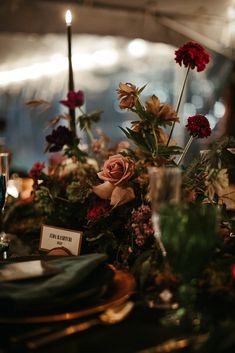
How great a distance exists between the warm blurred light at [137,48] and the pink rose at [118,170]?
1804mm

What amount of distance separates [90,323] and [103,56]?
100 inches

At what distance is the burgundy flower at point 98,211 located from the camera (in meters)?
1.16

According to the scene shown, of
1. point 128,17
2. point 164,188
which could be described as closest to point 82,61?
point 128,17

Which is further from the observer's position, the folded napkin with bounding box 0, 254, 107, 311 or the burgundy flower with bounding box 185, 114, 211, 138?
the burgundy flower with bounding box 185, 114, 211, 138

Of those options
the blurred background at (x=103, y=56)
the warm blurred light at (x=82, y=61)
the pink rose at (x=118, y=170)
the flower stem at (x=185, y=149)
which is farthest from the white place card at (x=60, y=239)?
the warm blurred light at (x=82, y=61)

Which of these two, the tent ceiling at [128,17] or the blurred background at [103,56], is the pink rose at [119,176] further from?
the tent ceiling at [128,17]

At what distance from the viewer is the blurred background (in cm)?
249

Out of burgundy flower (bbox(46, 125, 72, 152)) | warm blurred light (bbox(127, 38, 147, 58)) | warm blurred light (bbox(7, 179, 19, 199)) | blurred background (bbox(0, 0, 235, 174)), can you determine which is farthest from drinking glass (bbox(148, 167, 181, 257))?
warm blurred light (bbox(127, 38, 147, 58))

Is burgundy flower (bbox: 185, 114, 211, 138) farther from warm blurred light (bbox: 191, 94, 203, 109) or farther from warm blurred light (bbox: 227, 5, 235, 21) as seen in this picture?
warm blurred light (bbox: 191, 94, 203, 109)

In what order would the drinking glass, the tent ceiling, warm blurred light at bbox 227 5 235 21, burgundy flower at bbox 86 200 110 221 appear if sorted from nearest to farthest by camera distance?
the drinking glass
burgundy flower at bbox 86 200 110 221
the tent ceiling
warm blurred light at bbox 227 5 235 21

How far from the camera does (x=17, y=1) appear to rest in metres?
2.43

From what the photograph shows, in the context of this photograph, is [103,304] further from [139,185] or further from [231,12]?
[231,12]

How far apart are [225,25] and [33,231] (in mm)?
1945

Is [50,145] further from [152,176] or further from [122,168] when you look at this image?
[152,176]
